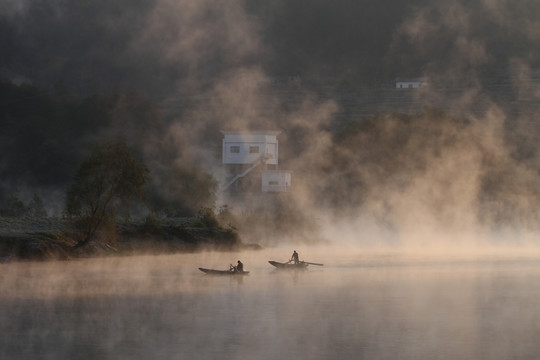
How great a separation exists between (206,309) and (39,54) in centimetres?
12580

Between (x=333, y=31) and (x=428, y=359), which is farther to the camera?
(x=333, y=31)

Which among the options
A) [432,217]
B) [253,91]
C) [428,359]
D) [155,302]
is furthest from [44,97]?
[428,359]

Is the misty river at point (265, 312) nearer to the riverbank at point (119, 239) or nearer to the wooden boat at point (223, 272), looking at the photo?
the wooden boat at point (223, 272)

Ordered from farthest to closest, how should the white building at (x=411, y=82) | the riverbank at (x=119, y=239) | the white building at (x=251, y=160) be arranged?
the white building at (x=411, y=82) → the white building at (x=251, y=160) → the riverbank at (x=119, y=239)

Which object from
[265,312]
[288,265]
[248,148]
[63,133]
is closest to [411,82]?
[248,148]

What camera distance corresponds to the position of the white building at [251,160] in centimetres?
9350

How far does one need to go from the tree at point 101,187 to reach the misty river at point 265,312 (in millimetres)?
3104

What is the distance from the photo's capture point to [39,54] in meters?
150

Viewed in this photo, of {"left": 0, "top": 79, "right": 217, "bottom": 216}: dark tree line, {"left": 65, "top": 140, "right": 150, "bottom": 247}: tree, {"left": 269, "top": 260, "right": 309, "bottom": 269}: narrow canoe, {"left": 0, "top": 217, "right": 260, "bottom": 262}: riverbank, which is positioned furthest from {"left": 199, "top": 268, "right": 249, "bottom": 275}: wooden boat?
{"left": 0, "top": 79, "right": 217, "bottom": 216}: dark tree line

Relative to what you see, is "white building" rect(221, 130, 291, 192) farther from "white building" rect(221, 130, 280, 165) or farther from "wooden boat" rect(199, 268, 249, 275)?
"wooden boat" rect(199, 268, 249, 275)

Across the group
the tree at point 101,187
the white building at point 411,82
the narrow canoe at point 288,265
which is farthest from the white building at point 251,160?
the white building at point 411,82

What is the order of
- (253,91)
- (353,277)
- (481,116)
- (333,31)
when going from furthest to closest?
(333,31) < (253,91) < (481,116) < (353,277)

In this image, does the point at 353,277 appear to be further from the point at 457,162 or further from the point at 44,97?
the point at 44,97

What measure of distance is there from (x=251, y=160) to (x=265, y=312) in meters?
65.8
